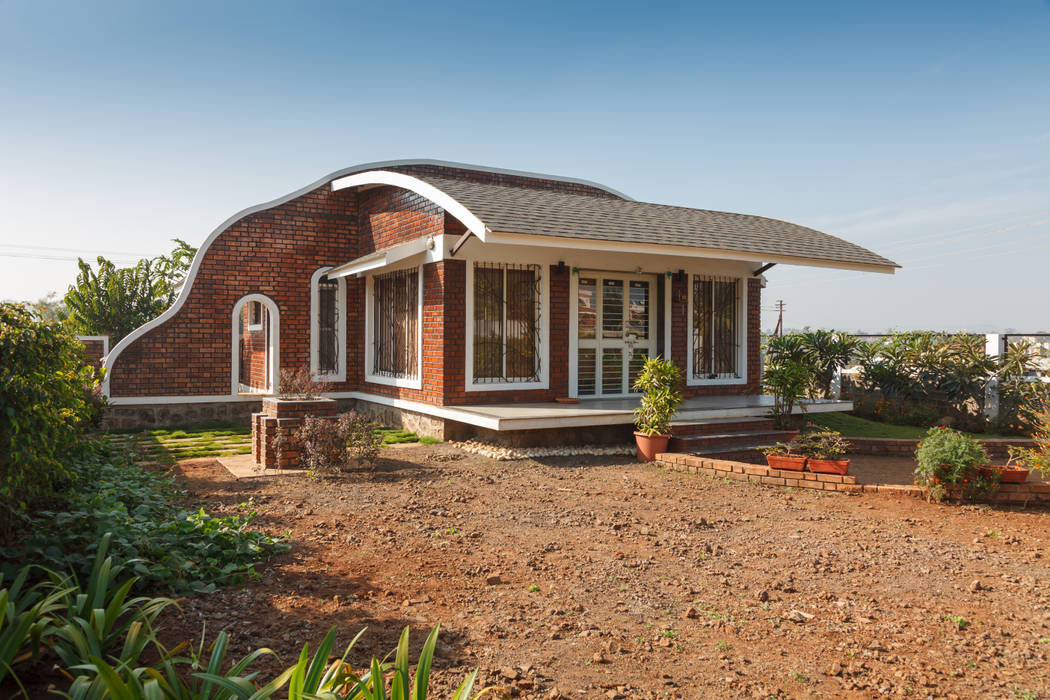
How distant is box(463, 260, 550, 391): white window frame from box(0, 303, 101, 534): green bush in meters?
6.29

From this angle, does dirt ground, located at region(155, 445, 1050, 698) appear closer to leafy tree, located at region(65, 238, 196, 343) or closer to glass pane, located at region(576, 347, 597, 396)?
glass pane, located at region(576, 347, 597, 396)

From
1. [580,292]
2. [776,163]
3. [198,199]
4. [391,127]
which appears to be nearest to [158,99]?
[391,127]

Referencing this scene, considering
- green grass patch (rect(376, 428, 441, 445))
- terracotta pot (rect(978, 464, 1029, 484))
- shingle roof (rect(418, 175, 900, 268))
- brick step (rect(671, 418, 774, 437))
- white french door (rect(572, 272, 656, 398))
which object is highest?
shingle roof (rect(418, 175, 900, 268))

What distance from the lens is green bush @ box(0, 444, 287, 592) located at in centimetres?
389

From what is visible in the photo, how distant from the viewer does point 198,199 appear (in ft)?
84.1

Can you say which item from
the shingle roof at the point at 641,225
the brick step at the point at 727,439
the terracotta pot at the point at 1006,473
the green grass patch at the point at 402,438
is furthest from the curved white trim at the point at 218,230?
the terracotta pot at the point at 1006,473

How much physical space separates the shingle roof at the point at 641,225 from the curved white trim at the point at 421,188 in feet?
0.45

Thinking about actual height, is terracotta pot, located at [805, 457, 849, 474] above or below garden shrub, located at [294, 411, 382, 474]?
Answer: below

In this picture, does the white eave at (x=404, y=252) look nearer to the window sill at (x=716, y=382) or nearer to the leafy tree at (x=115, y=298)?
the window sill at (x=716, y=382)

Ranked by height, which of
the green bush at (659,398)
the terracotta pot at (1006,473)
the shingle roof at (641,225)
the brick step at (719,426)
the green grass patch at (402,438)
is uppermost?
the shingle roof at (641,225)

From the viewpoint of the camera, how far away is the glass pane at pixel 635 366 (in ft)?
41.0

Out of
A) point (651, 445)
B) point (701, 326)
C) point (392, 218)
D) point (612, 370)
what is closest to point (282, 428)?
point (651, 445)

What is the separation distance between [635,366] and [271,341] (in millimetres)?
7203

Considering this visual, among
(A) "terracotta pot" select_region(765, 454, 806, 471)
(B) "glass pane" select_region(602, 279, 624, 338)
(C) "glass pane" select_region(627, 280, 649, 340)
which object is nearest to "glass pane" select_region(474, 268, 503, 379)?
(B) "glass pane" select_region(602, 279, 624, 338)
